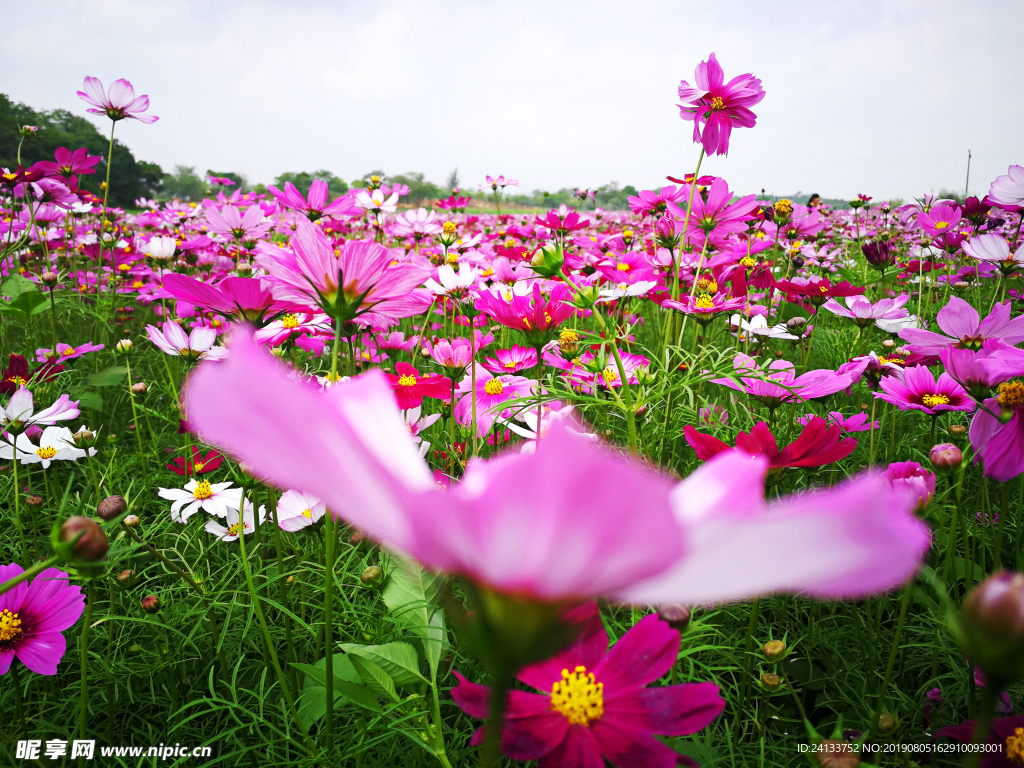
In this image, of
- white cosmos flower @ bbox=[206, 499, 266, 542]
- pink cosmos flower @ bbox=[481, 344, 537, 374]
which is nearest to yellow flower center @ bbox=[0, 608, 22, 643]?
white cosmos flower @ bbox=[206, 499, 266, 542]

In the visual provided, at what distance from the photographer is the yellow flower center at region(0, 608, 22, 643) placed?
20.1 inches

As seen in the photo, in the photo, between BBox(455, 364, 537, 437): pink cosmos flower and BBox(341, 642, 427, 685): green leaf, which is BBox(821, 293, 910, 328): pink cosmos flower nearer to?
BBox(455, 364, 537, 437): pink cosmos flower

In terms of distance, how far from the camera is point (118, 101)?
57.3 inches

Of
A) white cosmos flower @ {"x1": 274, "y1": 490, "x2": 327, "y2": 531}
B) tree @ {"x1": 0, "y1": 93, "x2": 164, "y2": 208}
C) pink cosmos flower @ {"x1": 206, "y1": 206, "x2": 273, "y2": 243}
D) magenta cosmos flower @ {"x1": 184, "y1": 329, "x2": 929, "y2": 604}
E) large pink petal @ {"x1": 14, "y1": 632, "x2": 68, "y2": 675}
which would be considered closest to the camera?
magenta cosmos flower @ {"x1": 184, "y1": 329, "x2": 929, "y2": 604}

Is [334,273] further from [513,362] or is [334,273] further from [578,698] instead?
[513,362]

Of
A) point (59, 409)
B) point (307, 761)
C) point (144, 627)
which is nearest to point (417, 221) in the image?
point (59, 409)

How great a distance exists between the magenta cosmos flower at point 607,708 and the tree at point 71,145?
6.04 metres

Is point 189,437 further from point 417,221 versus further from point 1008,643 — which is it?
point 1008,643

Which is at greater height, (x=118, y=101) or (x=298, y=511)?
(x=118, y=101)

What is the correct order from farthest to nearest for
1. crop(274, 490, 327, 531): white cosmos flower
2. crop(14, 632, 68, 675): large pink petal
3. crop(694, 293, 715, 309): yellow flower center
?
crop(694, 293, 715, 309): yellow flower center, crop(274, 490, 327, 531): white cosmos flower, crop(14, 632, 68, 675): large pink petal

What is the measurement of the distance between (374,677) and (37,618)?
Answer: 1.23 feet

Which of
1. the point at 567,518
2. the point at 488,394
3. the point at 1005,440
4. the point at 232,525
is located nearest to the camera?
the point at 567,518

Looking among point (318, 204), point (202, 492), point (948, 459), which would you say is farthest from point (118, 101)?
point (948, 459)

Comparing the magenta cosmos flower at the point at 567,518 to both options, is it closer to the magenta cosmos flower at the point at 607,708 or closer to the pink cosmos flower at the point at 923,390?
the magenta cosmos flower at the point at 607,708
